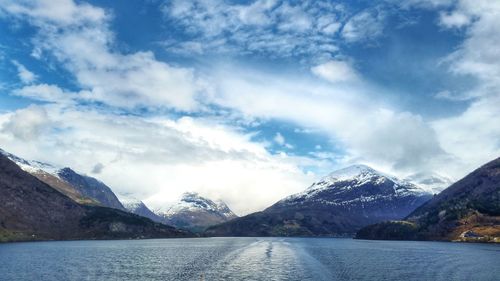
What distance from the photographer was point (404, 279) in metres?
137

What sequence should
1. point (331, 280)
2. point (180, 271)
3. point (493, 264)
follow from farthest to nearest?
point (493, 264)
point (180, 271)
point (331, 280)

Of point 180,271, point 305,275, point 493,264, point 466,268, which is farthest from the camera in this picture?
point 493,264

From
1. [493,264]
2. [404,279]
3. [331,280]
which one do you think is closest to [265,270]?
[331,280]

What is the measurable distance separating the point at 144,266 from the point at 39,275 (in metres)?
41.8

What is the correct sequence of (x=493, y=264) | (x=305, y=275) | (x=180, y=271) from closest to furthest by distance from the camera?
(x=305, y=275)
(x=180, y=271)
(x=493, y=264)

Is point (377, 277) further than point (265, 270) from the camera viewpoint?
No

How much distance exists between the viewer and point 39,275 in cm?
14825

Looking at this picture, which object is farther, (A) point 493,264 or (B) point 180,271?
(A) point 493,264

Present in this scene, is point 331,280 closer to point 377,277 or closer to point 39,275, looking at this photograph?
point 377,277

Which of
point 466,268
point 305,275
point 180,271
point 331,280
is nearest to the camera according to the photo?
point 331,280

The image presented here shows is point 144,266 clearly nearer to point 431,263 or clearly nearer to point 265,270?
point 265,270

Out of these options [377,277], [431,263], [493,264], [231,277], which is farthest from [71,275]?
[493,264]

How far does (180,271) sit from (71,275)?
124ft

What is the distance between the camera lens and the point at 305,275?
146 meters
